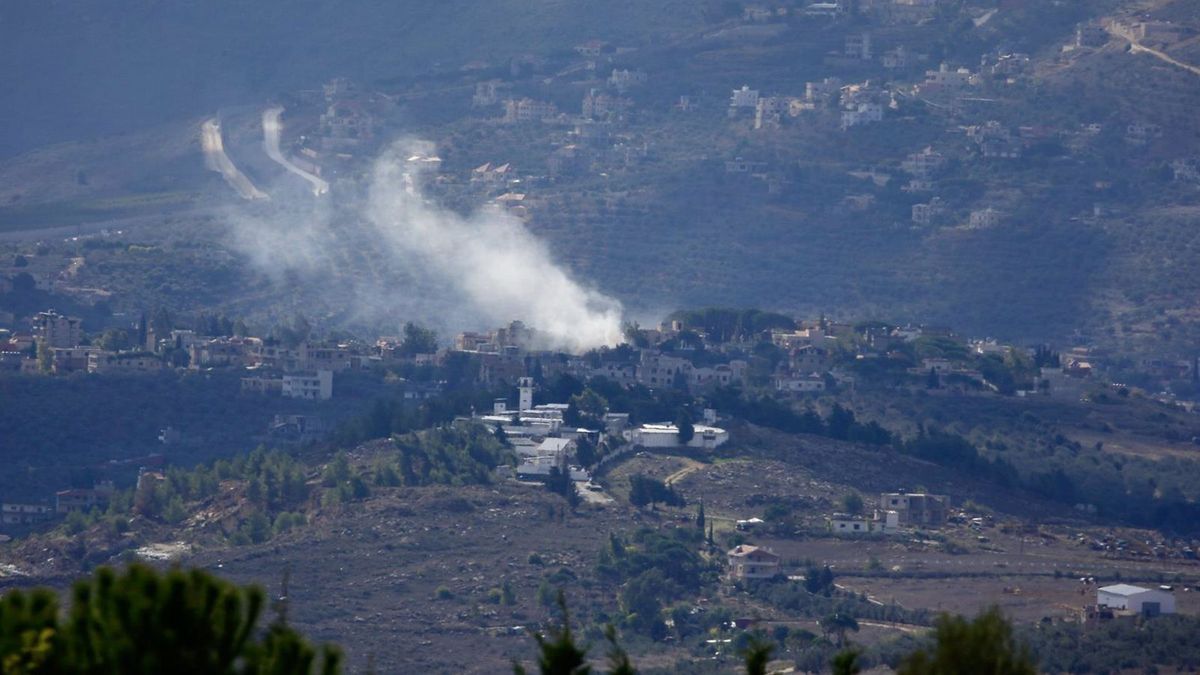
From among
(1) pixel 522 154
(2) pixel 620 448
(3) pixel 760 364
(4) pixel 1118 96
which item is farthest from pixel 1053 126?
(2) pixel 620 448

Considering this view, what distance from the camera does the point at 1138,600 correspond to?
5525 centimetres

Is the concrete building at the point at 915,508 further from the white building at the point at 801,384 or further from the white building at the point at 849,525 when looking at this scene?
the white building at the point at 801,384

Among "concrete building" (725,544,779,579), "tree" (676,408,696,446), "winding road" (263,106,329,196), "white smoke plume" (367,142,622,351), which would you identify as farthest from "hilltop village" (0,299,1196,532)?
"winding road" (263,106,329,196)

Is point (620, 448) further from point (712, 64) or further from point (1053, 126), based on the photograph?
point (712, 64)

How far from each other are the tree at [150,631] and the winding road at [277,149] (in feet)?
324

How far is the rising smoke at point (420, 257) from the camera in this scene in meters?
101

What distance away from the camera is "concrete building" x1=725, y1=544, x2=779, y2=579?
56.9 meters

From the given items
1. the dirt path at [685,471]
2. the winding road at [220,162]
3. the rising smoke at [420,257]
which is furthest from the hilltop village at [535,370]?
the winding road at [220,162]

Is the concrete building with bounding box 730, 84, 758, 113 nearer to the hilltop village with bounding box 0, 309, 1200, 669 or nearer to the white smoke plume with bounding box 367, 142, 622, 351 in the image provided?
the white smoke plume with bounding box 367, 142, 622, 351

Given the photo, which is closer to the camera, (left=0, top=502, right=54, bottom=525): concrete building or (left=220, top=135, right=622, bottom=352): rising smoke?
(left=0, top=502, right=54, bottom=525): concrete building

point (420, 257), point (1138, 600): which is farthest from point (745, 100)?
point (1138, 600)

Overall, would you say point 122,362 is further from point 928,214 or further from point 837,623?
point 928,214

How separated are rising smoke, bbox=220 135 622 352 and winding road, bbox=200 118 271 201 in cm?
434

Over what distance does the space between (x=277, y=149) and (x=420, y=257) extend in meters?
20.4
